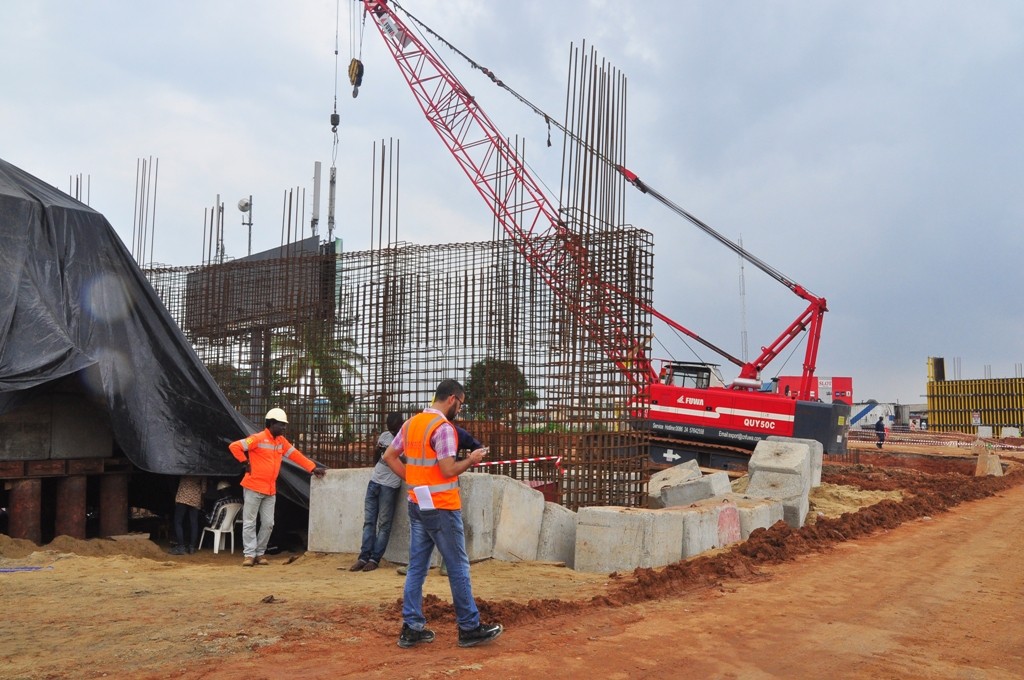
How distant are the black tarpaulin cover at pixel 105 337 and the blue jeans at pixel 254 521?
79 cm

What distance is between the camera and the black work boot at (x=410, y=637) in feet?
15.3

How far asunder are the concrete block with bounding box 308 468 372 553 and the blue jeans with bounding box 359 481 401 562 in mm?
425

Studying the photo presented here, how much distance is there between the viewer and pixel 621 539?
7508 millimetres

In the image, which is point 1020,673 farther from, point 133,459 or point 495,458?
point 133,459

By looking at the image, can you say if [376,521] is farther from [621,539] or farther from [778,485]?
[778,485]

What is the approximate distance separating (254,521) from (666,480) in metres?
6.78

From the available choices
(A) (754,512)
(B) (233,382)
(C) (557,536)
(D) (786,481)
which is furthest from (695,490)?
(B) (233,382)

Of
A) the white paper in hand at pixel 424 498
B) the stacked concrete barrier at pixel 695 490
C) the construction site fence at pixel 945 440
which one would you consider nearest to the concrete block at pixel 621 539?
the stacked concrete barrier at pixel 695 490

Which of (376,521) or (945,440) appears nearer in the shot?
(376,521)

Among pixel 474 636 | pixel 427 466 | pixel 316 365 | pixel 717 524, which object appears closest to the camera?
pixel 474 636

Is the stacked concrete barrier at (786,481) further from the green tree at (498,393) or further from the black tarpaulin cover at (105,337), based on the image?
the black tarpaulin cover at (105,337)

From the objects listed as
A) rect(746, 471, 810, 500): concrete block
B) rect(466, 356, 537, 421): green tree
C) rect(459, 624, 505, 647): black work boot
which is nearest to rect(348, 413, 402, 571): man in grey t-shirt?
rect(459, 624, 505, 647): black work boot

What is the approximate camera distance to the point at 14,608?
5.52 meters

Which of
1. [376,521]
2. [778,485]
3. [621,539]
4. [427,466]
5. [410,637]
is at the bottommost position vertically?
[410,637]
